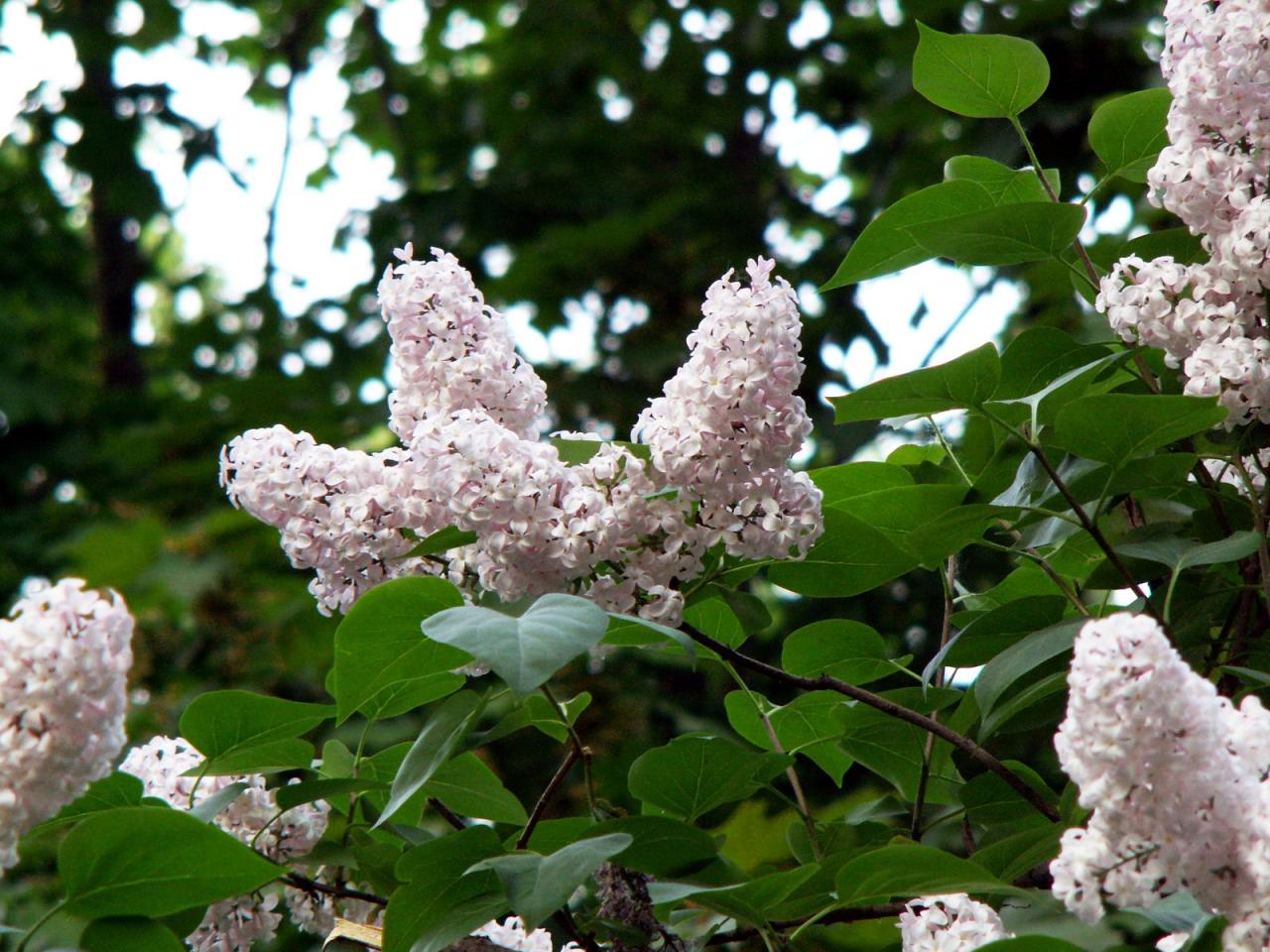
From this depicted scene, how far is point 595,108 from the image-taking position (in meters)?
4.71

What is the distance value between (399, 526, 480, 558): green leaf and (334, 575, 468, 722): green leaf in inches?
1.6

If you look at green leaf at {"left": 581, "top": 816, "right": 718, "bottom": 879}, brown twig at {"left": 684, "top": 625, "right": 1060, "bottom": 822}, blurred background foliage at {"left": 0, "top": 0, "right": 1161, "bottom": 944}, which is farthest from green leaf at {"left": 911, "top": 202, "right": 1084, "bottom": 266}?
blurred background foliage at {"left": 0, "top": 0, "right": 1161, "bottom": 944}

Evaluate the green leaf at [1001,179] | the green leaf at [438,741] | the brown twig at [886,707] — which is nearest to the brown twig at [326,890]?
the green leaf at [438,741]

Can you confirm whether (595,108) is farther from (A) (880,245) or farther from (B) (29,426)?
(A) (880,245)

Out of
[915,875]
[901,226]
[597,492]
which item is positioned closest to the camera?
[915,875]

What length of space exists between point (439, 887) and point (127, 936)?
18 cm

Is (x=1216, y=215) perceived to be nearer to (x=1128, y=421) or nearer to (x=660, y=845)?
(x=1128, y=421)

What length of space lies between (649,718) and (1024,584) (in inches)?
89.3

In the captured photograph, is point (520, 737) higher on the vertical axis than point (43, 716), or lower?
lower

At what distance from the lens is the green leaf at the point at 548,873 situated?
0.74 meters

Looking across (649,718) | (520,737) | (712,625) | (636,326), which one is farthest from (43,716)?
(636,326)

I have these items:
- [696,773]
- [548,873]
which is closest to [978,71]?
[696,773]

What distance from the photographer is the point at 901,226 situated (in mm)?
943

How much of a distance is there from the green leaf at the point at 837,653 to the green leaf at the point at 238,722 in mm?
343
